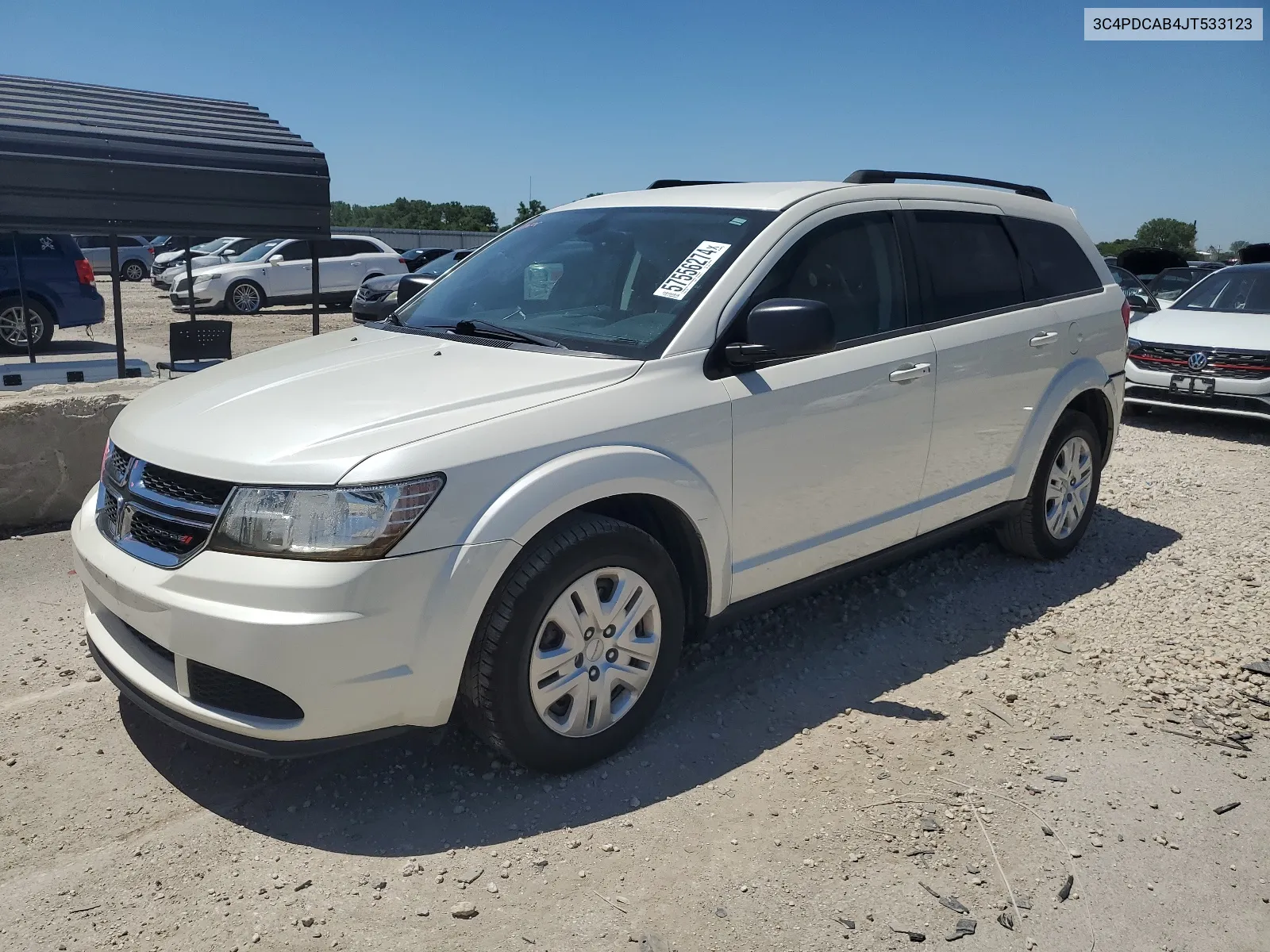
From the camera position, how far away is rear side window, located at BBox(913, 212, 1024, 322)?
4336mm

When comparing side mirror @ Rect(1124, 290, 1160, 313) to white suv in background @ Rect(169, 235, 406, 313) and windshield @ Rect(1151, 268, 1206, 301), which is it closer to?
windshield @ Rect(1151, 268, 1206, 301)

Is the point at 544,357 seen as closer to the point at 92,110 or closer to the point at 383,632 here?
the point at 383,632

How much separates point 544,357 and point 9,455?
3.61 meters

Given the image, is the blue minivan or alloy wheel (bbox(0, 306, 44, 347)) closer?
the blue minivan

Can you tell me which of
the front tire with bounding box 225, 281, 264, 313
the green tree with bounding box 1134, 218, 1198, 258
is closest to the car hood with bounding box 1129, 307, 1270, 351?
the front tire with bounding box 225, 281, 264, 313

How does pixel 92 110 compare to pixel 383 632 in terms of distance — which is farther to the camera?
pixel 92 110

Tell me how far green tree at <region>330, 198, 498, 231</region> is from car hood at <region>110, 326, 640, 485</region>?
221 feet

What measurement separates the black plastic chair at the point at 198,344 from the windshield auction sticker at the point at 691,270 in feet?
20.0

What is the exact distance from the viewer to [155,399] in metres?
3.59

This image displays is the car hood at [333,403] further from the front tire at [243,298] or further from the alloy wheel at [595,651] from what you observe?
the front tire at [243,298]

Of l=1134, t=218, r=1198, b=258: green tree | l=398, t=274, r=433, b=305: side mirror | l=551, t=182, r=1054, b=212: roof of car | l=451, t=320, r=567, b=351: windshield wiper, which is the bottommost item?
l=451, t=320, r=567, b=351: windshield wiper

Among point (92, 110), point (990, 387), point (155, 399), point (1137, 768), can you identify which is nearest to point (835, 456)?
point (990, 387)

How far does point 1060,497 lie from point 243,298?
1914 centimetres

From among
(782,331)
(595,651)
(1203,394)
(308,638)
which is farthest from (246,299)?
(308,638)
